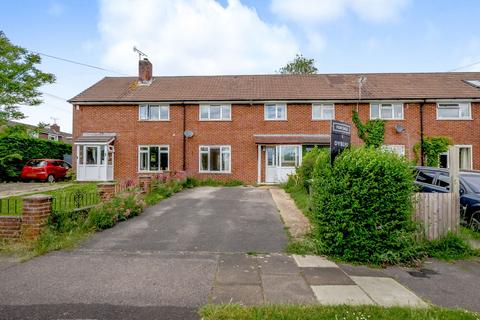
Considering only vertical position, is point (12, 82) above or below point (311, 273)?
above

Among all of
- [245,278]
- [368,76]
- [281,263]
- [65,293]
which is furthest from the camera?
[368,76]

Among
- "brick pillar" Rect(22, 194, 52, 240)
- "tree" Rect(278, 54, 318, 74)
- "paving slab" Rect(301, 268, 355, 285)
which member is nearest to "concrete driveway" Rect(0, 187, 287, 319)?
"brick pillar" Rect(22, 194, 52, 240)

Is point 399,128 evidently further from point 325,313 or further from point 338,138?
point 325,313

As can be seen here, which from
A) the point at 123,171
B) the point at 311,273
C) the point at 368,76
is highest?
the point at 368,76

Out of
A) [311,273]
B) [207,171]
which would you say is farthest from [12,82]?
[311,273]

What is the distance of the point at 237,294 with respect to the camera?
398 centimetres

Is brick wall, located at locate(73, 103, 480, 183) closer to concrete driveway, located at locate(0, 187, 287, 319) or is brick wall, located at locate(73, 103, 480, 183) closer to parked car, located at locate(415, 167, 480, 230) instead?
parked car, located at locate(415, 167, 480, 230)

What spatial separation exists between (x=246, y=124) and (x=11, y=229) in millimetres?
14954

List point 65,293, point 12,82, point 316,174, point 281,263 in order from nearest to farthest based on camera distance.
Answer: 1. point 65,293
2. point 281,263
3. point 316,174
4. point 12,82

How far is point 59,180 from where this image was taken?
1959 cm

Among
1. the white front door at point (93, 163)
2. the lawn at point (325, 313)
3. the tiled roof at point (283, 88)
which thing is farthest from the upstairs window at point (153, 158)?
the lawn at point (325, 313)

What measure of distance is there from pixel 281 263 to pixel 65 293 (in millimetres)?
3319

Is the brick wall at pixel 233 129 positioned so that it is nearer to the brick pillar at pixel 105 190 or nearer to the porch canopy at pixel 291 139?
the porch canopy at pixel 291 139

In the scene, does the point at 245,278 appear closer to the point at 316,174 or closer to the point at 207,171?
the point at 316,174
